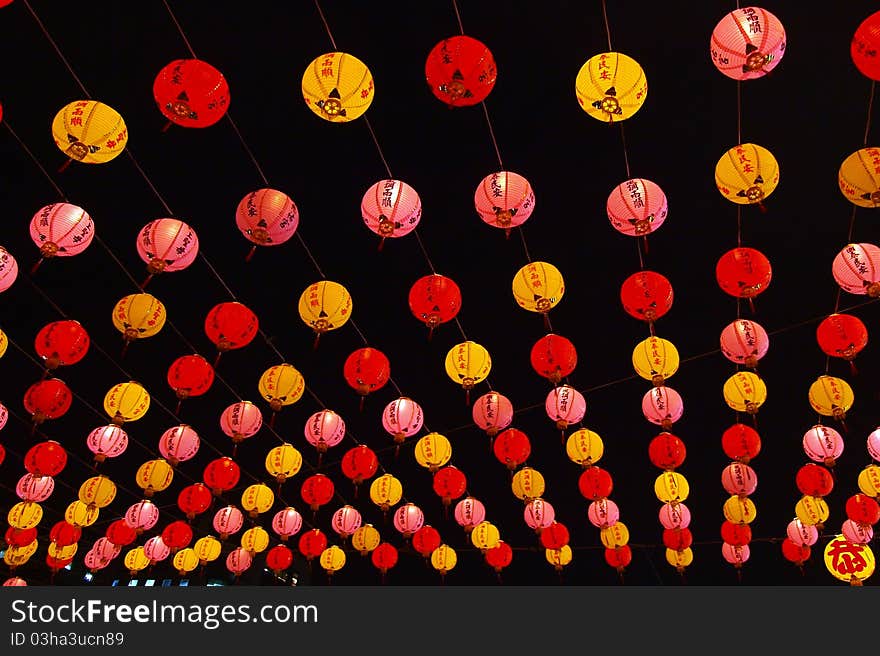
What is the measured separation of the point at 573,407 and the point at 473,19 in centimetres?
435

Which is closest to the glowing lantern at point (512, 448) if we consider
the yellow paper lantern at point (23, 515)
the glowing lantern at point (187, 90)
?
the glowing lantern at point (187, 90)

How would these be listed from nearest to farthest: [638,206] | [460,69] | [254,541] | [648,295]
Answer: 1. [460,69]
2. [638,206]
3. [648,295]
4. [254,541]

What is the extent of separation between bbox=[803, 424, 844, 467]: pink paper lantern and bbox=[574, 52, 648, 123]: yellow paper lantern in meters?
5.63

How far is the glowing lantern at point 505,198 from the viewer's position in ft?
18.1

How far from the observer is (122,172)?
788 cm

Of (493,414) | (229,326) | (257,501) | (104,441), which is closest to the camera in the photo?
(229,326)

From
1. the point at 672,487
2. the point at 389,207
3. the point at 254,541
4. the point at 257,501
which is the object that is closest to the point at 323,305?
the point at 389,207

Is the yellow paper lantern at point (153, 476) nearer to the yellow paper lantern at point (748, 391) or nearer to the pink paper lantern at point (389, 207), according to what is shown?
the pink paper lantern at point (389, 207)

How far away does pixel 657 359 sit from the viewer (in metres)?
7.29

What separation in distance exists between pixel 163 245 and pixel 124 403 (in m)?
2.97

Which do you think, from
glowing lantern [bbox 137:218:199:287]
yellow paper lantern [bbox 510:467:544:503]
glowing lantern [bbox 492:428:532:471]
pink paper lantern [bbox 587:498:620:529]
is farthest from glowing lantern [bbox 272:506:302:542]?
glowing lantern [bbox 137:218:199:287]

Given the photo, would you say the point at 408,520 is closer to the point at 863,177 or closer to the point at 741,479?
the point at 741,479
